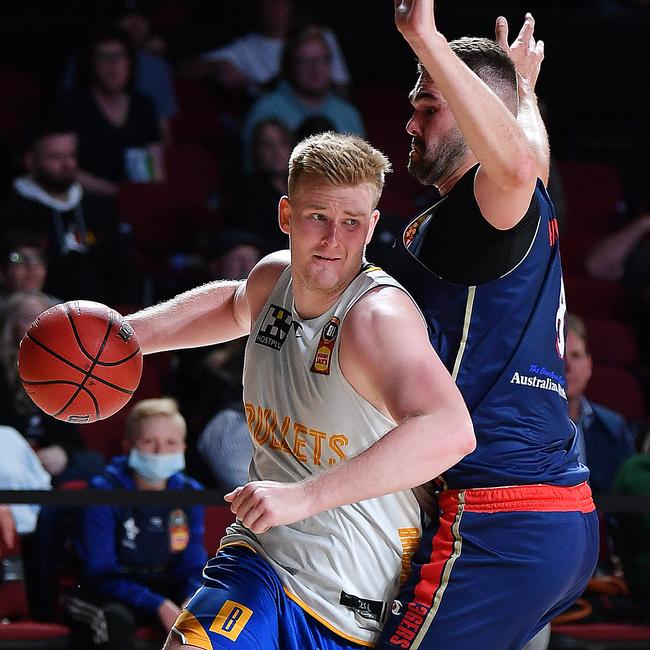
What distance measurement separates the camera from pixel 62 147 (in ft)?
23.3

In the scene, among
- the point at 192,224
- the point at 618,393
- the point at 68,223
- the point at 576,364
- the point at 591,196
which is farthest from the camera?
the point at 591,196

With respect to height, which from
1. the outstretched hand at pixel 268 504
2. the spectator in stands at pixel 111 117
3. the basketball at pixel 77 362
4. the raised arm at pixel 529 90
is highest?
the spectator in stands at pixel 111 117

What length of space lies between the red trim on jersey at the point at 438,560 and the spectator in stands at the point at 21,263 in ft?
12.7

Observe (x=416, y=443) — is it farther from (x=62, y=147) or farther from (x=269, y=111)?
(x=269, y=111)

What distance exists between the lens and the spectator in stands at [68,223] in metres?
6.77

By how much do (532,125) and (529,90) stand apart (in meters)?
0.22

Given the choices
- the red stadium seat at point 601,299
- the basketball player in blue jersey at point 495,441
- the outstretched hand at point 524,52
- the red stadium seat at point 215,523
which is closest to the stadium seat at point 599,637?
the red stadium seat at point 215,523

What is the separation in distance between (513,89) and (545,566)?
3.93ft

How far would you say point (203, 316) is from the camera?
3441mm

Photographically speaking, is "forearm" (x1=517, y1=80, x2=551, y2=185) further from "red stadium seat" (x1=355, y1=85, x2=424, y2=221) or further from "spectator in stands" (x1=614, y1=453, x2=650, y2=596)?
"red stadium seat" (x1=355, y1=85, x2=424, y2=221)

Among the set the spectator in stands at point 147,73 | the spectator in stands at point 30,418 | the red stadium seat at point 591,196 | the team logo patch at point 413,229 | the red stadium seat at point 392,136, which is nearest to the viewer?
the team logo patch at point 413,229

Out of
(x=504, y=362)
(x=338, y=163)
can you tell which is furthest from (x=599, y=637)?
(x=338, y=163)

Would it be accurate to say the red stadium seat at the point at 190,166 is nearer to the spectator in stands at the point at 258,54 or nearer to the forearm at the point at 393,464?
the spectator in stands at the point at 258,54

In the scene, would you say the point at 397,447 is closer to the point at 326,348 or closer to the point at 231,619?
the point at 326,348
